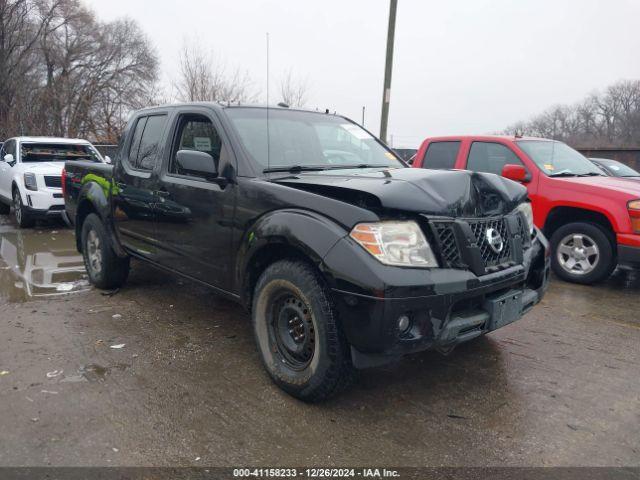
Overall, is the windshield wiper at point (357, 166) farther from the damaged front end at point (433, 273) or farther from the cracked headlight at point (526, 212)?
the cracked headlight at point (526, 212)

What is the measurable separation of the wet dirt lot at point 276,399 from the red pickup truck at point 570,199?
1.07 metres

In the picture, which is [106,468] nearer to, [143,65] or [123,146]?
[123,146]

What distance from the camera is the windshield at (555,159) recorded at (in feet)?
20.5

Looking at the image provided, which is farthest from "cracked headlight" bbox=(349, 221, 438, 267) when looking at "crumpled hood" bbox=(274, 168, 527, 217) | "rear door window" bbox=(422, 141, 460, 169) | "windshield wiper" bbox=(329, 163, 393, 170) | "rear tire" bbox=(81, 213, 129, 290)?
"rear door window" bbox=(422, 141, 460, 169)

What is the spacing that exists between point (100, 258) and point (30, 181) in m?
5.03

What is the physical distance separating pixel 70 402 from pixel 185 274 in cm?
129

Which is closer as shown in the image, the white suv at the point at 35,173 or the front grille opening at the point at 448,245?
the front grille opening at the point at 448,245

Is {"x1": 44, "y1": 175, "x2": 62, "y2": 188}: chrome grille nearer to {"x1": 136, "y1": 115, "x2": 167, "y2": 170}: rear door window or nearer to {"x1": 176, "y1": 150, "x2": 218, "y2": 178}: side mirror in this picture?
{"x1": 136, "y1": 115, "x2": 167, "y2": 170}: rear door window

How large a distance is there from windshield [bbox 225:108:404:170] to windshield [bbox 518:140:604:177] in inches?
111

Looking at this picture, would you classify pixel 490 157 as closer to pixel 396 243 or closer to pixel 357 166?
pixel 357 166

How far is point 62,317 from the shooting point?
14.9 feet

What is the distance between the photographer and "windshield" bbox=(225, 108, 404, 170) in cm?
360

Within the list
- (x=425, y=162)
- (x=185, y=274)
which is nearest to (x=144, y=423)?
(x=185, y=274)

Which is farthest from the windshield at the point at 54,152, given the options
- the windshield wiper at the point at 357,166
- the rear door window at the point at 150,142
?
the windshield wiper at the point at 357,166
